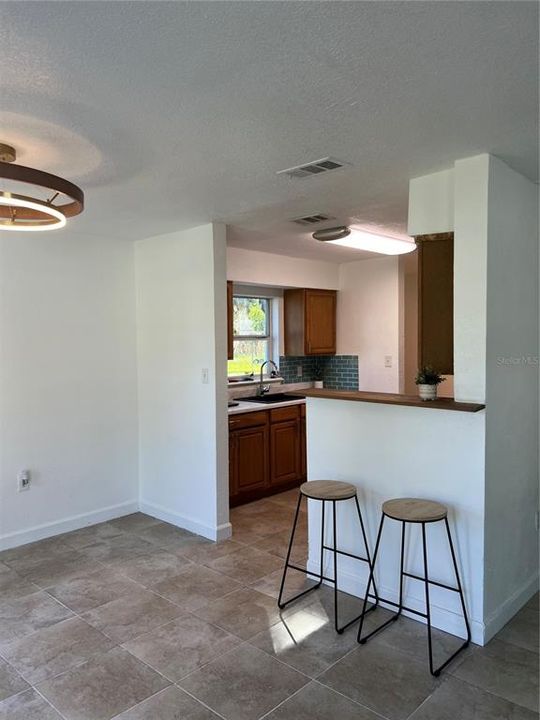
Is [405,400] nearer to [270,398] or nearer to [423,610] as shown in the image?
[423,610]

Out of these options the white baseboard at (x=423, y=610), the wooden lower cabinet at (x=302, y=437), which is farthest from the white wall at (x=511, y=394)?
the wooden lower cabinet at (x=302, y=437)

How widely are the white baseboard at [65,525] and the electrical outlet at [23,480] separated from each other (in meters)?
0.32

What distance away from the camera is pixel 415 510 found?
248 cm

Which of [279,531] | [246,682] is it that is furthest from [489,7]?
[279,531]

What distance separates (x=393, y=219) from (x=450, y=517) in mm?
2147

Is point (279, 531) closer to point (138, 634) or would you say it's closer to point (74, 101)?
point (138, 634)

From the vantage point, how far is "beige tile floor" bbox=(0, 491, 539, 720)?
210 centimetres

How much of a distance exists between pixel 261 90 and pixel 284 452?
375 centimetres

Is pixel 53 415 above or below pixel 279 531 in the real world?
above

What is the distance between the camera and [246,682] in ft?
7.38

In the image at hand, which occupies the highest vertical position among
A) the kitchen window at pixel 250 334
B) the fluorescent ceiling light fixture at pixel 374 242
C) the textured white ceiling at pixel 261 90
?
the textured white ceiling at pixel 261 90

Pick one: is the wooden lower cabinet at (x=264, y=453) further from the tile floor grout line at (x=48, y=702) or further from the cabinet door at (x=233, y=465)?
the tile floor grout line at (x=48, y=702)

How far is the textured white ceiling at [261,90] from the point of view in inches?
55.7

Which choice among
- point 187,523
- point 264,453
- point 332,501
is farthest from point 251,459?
point 332,501
